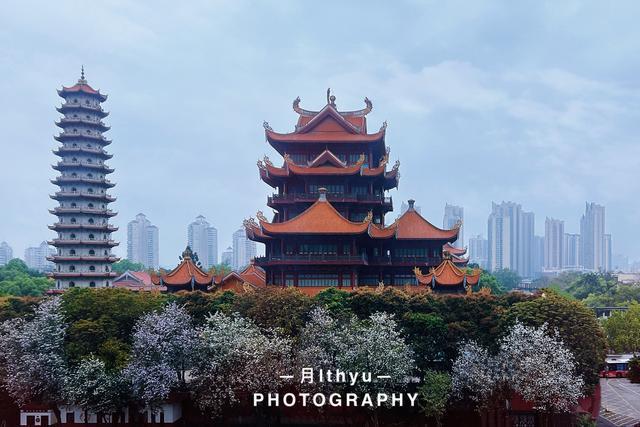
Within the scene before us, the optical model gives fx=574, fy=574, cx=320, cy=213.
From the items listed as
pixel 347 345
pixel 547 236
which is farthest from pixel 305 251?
pixel 547 236

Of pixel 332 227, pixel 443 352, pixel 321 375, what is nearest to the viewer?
pixel 321 375

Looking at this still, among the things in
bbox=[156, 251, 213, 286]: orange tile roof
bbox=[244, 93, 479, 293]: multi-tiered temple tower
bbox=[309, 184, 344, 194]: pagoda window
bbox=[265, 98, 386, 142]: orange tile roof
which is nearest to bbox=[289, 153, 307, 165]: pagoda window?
bbox=[244, 93, 479, 293]: multi-tiered temple tower

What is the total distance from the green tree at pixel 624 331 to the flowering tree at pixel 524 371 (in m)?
27.1

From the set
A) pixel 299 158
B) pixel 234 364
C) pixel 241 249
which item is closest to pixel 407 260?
pixel 299 158

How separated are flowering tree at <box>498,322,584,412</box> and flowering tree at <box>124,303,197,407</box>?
1387 centimetres

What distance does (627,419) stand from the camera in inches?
1261

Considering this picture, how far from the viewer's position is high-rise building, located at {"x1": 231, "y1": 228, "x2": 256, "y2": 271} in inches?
7096

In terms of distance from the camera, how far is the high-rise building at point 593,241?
→ 177125 mm

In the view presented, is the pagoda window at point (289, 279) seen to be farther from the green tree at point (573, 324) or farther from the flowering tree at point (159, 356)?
the green tree at point (573, 324)

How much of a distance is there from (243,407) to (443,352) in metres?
9.83

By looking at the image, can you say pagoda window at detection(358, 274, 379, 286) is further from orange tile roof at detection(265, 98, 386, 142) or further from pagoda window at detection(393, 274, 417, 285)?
orange tile roof at detection(265, 98, 386, 142)

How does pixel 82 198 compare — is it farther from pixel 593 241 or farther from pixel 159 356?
pixel 593 241

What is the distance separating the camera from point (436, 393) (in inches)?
979

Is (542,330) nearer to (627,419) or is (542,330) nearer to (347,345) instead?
(347,345)
